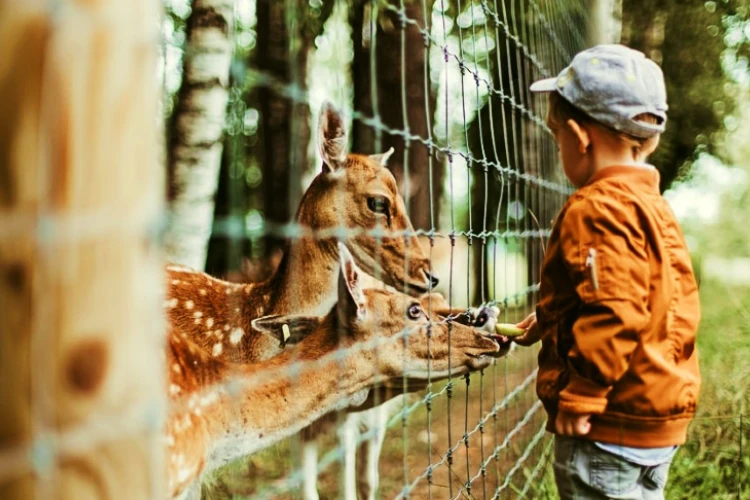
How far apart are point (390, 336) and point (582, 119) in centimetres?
120

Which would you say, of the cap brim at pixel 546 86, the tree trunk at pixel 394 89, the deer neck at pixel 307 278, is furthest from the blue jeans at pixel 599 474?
the tree trunk at pixel 394 89

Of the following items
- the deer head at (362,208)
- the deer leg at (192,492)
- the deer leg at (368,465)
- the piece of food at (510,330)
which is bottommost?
the deer leg at (368,465)

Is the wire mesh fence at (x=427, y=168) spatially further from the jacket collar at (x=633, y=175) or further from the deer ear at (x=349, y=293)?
the jacket collar at (x=633, y=175)

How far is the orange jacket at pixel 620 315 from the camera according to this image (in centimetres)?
202

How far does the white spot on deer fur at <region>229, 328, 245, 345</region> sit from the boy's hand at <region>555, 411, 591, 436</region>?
1.64 metres

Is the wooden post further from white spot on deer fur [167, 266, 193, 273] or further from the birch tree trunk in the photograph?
the birch tree trunk

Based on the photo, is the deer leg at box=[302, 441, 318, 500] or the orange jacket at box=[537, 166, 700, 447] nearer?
the orange jacket at box=[537, 166, 700, 447]

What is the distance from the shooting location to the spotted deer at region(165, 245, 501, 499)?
272 centimetres

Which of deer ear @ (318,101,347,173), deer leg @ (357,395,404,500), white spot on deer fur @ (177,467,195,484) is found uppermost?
deer ear @ (318,101,347,173)

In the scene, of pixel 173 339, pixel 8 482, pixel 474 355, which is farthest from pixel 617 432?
pixel 8 482

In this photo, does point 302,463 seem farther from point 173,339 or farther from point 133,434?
point 133,434

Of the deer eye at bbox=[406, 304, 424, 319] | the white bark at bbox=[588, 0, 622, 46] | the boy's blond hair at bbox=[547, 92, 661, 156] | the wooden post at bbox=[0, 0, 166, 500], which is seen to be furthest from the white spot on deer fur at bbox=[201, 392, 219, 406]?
the white bark at bbox=[588, 0, 622, 46]

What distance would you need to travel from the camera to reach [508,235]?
139 inches

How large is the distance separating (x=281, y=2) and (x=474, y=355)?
5.61 meters
